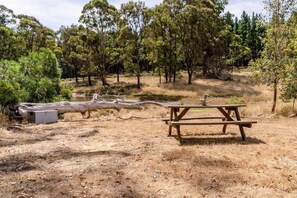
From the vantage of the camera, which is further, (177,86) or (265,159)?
(177,86)

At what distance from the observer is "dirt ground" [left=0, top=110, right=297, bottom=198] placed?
4918 mm

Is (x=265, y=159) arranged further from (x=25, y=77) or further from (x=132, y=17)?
(x=132, y=17)

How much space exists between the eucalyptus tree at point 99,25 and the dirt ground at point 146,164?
32.7 m

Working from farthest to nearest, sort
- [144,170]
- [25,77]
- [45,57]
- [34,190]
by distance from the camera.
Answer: [45,57], [25,77], [144,170], [34,190]

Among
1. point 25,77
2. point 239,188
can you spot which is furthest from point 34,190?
point 25,77

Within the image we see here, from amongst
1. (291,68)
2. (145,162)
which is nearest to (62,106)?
(145,162)

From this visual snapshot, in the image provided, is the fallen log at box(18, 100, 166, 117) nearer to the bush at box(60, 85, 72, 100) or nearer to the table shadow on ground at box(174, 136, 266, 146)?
the bush at box(60, 85, 72, 100)

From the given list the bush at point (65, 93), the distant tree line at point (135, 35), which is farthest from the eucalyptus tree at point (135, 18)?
the bush at point (65, 93)

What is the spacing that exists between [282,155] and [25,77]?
1078 centimetres

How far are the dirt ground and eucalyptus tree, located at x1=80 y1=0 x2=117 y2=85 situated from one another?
107ft

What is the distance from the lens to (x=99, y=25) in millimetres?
41219

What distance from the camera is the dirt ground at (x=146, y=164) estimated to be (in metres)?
4.92

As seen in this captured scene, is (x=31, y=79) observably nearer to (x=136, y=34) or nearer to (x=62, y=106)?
(x=62, y=106)

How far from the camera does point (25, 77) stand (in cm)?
Result: 1402
